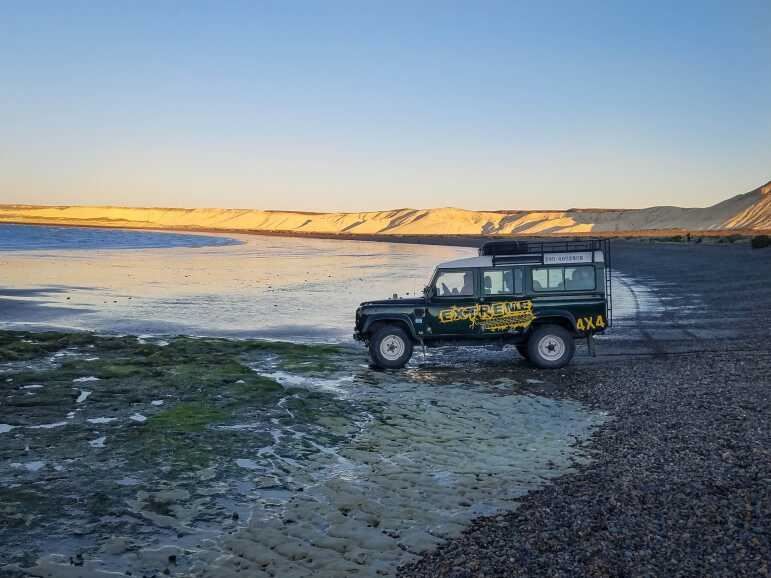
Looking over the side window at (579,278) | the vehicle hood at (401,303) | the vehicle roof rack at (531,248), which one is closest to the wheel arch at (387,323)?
the vehicle hood at (401,303)

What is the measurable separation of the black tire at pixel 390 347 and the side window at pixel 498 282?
209 centimetres

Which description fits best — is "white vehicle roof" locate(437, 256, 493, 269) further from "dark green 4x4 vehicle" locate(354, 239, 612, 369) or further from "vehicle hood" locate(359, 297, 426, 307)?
"vehicle hood" locate(359, 297, 426, 307)

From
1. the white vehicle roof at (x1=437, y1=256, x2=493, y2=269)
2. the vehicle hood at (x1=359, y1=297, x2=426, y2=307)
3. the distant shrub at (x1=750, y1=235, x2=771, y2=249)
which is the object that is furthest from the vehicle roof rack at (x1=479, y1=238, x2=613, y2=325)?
the distant shrub at (x1=750, y1=235, x2=771, y2=249)

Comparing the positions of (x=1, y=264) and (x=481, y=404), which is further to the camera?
(x=1, y=264)

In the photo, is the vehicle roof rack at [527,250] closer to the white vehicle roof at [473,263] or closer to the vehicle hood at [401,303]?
the white vehicle roof at [473,263]

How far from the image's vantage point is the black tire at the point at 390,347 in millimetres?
16297

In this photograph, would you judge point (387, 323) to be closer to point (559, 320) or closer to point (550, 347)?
point (550, 347)

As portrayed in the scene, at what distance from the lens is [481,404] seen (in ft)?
42.0

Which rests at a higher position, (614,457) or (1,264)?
(1,264)

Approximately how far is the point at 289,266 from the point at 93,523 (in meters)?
47.0

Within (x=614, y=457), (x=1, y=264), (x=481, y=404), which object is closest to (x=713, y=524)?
(x=614, y=457)

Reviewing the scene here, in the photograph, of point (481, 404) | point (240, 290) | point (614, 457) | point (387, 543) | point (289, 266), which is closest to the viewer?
point (387, 543)

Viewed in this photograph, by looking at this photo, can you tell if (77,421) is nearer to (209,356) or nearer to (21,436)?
(21,436)

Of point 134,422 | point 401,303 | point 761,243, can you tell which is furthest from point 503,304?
point 761,243
